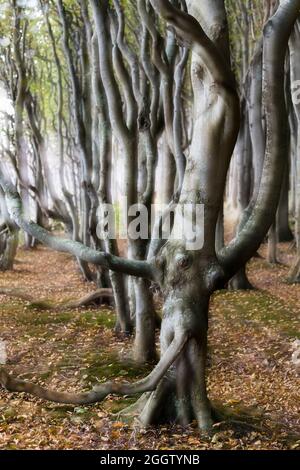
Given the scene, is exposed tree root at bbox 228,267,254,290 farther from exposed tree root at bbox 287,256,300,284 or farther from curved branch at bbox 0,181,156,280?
curved branch at bbox 0,181,156,280

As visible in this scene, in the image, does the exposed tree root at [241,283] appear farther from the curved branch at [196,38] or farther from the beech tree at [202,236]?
the curved branch at [196,38]

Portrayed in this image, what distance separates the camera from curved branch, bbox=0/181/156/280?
4.98 metres

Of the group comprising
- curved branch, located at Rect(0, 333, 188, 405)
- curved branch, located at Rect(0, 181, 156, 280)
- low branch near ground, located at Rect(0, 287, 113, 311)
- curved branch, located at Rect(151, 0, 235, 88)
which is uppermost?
curved branch, located at Rect(151, 0, 235, 88)

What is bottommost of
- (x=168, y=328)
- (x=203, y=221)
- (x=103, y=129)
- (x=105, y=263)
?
(x=168, y=328)

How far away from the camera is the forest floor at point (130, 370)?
4.96 m

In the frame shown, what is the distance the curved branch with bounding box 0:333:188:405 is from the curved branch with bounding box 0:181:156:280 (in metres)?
0.74

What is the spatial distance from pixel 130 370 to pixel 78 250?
9.08ft

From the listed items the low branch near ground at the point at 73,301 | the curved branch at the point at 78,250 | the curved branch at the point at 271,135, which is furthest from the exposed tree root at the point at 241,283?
the curved branch at the point at 78,250

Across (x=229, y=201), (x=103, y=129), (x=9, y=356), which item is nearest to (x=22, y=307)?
(x=9, y=356)

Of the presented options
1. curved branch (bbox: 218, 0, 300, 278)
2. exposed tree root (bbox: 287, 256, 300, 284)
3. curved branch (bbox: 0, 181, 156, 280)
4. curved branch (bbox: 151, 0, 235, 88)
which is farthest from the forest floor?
curved branch (bbox: 151, 0, 235, 88)

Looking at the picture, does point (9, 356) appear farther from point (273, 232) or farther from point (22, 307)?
point (273, 232)

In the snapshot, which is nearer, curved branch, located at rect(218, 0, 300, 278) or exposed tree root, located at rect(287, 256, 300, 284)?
curved branch, located at rect(218, 0, 300, 278)

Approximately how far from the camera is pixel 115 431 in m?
5.11

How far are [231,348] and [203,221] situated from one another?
4.05 metres
